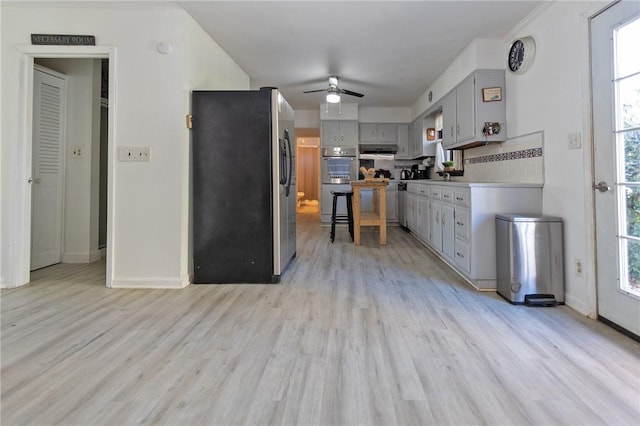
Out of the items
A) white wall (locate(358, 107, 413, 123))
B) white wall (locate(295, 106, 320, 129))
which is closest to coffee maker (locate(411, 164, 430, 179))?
white wall (locate(358, 107, 413, 123))

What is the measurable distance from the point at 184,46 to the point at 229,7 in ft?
1.72

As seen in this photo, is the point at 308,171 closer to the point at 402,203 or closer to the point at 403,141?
the point at 403,141

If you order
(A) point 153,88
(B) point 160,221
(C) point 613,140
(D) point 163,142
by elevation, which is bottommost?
(B) point 160,221

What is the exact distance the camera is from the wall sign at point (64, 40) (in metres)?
2.91

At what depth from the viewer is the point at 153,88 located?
2900 millimetres

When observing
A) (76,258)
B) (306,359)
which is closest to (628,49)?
(306,359)

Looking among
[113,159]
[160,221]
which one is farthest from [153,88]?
[160,221]

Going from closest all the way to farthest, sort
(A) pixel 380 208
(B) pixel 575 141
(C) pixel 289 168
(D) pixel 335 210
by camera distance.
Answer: (B) pixel 575 141 → (C) pixel 289 168 → (A) pixel 380 208 → (D) pixel 335 210

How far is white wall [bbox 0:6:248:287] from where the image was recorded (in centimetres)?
290

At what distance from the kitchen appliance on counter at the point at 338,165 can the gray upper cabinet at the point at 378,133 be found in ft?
1.46

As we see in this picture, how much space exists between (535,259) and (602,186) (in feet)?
2.15

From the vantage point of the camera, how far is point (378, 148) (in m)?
7.24

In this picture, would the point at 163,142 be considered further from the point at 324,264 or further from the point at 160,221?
the point at 324,264

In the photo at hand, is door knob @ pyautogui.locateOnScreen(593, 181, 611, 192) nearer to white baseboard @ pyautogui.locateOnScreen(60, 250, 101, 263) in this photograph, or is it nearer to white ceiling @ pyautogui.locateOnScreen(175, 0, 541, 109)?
white ceiling @ pyautogui.locateOnScreen(175, 0, 541, 109)
